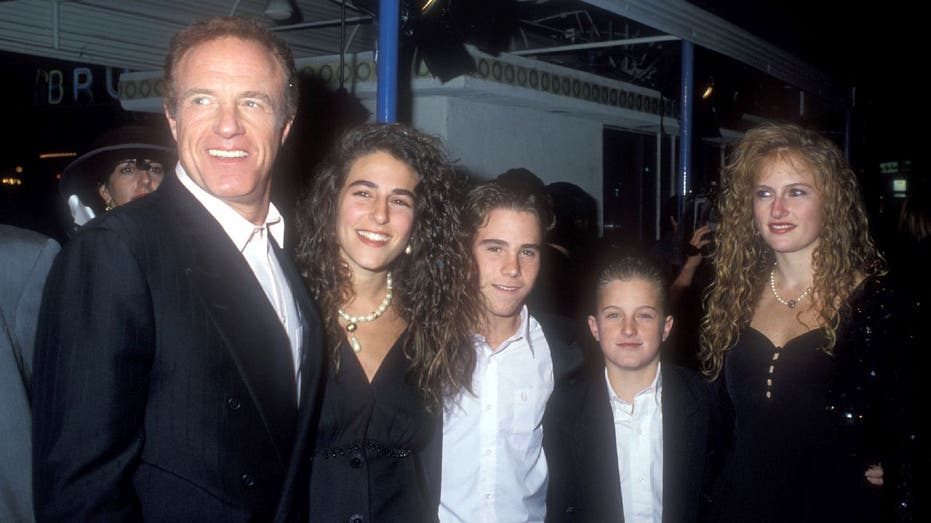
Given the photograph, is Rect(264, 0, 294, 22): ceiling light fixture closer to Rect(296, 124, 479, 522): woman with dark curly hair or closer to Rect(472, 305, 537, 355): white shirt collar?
Rect(296, 124, 479, 522): woman with dark curly hair

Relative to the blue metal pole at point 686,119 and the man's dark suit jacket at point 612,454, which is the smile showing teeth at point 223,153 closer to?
the man's dark suit jacket at point 612,454

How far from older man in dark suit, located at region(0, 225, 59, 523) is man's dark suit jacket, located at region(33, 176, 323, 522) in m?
0.44

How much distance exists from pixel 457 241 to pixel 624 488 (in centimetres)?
112

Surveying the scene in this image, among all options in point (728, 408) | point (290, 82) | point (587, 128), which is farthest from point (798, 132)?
point (587, 128)

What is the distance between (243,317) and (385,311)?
85 centimetres

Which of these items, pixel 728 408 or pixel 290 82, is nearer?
pixel 290 82

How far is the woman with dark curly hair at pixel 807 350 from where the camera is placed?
229cm

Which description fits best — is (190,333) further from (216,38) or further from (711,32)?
(711,32)

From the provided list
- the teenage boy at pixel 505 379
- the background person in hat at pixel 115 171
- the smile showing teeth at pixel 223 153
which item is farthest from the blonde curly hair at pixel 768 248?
the background person in hat at pixel 115 171

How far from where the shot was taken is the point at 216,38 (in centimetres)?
173

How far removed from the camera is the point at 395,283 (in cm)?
248

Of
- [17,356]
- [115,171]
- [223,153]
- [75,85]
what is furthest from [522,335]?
[75,85]

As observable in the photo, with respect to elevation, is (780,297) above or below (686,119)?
below

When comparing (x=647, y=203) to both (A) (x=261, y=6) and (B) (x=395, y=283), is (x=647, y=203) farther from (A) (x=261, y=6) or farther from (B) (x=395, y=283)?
(B) (x=395, y=283)
